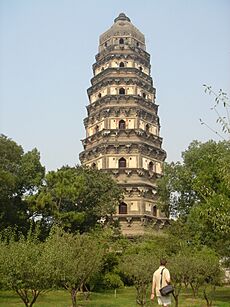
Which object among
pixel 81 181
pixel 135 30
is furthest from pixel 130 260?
pixel 135 30

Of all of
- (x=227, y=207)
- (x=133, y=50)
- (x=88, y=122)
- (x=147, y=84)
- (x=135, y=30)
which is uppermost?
(x=135, y=30)

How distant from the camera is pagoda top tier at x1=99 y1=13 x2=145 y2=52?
4103 centimetres

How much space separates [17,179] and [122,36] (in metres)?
18.9

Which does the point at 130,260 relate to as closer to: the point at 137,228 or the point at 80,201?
the point at 80,201

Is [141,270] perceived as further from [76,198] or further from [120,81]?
[120,81]

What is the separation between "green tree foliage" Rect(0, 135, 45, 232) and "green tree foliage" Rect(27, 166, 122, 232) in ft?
3.28

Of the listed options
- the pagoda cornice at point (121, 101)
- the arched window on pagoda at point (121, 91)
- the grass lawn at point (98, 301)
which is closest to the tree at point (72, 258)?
the grass lawn at point (98, 301)

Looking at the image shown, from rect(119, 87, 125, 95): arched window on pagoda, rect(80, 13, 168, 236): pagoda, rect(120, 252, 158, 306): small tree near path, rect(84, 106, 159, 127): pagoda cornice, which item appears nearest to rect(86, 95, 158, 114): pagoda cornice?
rect(80, 13, 168, 236): pagoda

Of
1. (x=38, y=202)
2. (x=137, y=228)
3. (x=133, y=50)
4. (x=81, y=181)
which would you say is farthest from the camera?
(x=133, y=50)

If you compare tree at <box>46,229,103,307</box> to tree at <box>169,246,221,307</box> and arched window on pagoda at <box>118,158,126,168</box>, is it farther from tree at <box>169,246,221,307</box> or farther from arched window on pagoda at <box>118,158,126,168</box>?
arched window on pagoda at <box>118,158,126,168</box>

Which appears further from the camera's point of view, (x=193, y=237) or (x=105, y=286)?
(x=193, y=237)

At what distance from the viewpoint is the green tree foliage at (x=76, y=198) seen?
26.6m

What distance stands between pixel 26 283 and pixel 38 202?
46.9 feet

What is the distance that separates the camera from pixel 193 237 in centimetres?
2944
